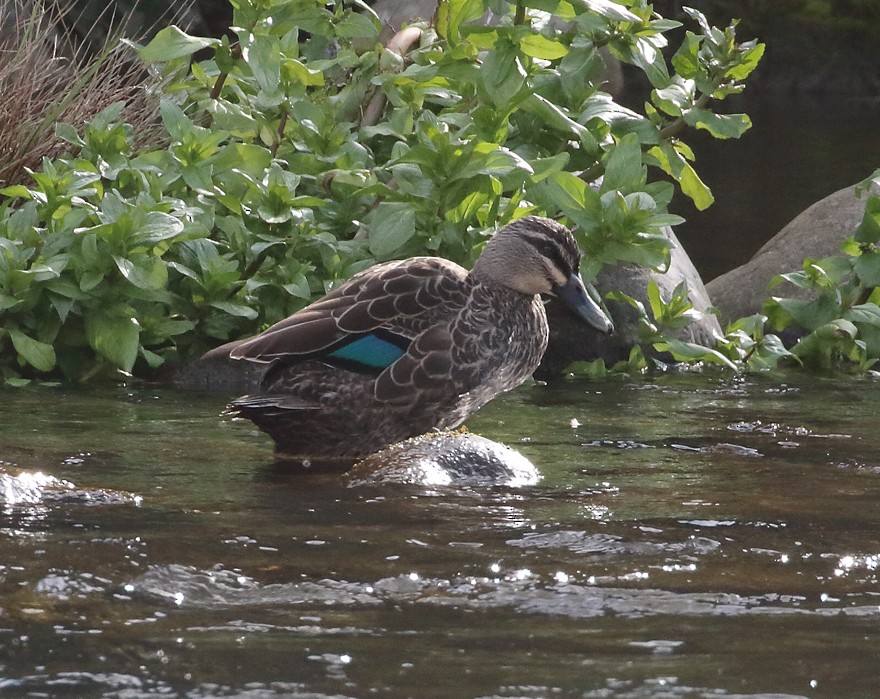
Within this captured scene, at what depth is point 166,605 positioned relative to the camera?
11.9 ft

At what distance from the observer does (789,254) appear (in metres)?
9.56

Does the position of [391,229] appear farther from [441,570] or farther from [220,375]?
[441,570]

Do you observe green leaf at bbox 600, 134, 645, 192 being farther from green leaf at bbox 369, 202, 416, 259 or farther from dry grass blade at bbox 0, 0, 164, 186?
dry grass blade at bbox 0, 0, 164, 186

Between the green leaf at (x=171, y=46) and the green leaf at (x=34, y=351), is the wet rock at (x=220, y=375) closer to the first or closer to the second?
the green leaf at (x=34, y=351)

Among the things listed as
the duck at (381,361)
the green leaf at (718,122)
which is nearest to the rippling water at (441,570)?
the duck at (381,361)

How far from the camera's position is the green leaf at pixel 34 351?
23.0ft

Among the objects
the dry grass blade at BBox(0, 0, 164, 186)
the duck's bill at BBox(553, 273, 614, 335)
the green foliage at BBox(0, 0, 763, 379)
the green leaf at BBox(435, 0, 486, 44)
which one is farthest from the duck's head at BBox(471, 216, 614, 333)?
the dry grass blade at BBox(0, 0, 164, 186)

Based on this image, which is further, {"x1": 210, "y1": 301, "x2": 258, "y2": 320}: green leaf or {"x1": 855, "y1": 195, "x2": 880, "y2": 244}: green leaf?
{"x1": 855, "y1": 195, "x2": 880, "y2": 244}: green leaf

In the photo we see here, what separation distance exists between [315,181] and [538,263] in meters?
2.22

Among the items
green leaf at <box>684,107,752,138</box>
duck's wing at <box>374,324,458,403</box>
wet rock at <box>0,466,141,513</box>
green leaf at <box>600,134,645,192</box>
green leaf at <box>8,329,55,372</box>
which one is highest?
green leaf at <box>684,107,752,138</box>

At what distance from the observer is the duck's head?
6203 millimetres

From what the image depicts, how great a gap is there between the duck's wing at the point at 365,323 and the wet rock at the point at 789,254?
155 inches

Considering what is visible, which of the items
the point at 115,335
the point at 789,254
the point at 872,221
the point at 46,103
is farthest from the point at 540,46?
the point at 46,103

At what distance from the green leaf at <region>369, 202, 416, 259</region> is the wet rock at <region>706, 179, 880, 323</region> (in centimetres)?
280
